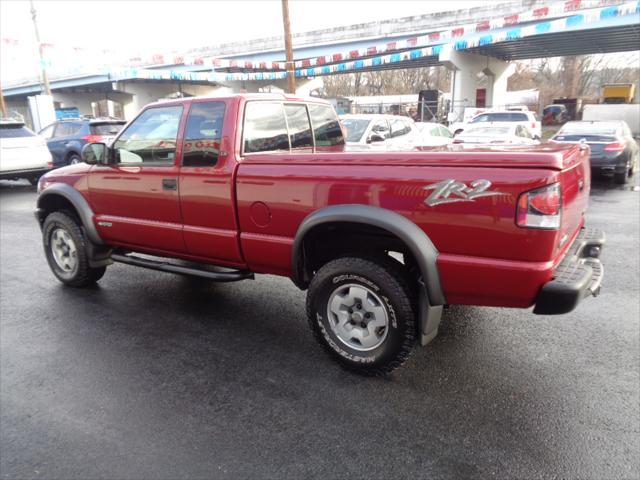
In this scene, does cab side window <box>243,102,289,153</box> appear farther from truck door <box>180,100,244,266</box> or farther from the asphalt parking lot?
the asphalt parking lot

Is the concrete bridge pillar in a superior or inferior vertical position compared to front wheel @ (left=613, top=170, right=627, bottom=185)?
superior

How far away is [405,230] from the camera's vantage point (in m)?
2.76

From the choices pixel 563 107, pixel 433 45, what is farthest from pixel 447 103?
pixel 563 107

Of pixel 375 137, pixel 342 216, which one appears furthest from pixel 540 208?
pixel 375 137

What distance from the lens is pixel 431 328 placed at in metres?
3.00

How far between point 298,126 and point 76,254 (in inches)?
104

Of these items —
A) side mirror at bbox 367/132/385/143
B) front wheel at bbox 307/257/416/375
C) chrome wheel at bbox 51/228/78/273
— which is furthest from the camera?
side mirror at bbox 367/132/385/143

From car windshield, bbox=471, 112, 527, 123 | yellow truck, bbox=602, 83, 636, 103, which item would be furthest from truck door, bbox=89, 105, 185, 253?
yellow truck, bbox=602, 83, 636, 103

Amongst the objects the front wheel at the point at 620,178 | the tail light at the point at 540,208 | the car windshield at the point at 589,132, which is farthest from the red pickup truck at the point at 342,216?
the front wheel at the point at 620,178

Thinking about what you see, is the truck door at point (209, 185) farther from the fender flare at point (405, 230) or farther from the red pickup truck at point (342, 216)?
the fender flare at point (405, 230)

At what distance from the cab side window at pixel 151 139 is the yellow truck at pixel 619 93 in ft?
137

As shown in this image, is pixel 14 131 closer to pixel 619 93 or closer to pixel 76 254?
pixel 76 254

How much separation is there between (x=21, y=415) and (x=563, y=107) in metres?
48.1

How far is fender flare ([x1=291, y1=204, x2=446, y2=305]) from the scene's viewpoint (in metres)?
A: 2.75
